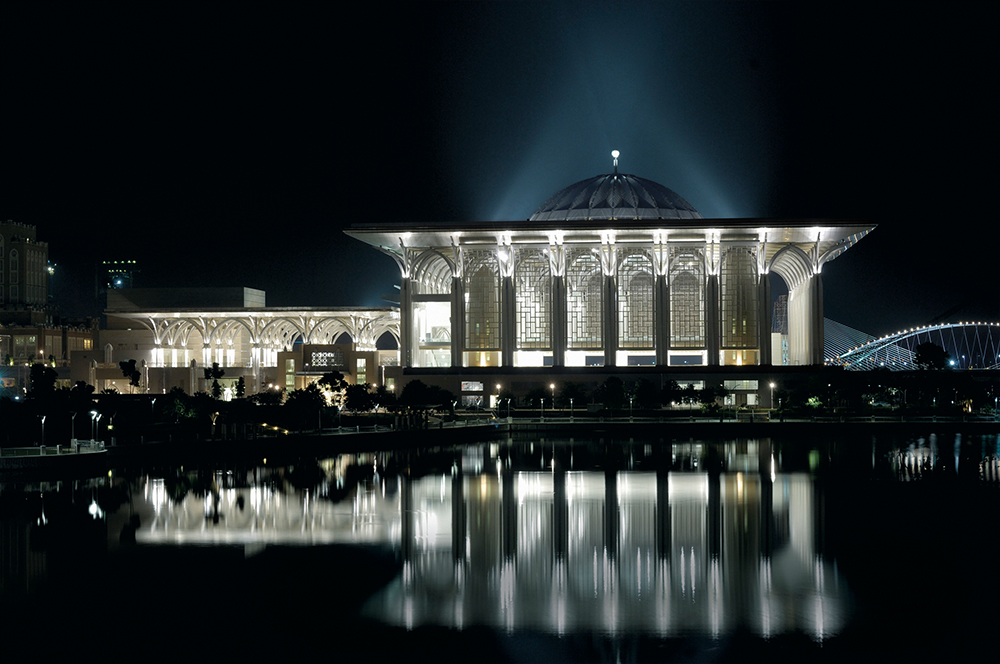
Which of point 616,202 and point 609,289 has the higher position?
point 616,202

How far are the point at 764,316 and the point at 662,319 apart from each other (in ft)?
22.2

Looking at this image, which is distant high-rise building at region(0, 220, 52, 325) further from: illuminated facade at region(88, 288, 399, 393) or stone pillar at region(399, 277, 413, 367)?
stone pillar at region(399, 277, 413, 367)

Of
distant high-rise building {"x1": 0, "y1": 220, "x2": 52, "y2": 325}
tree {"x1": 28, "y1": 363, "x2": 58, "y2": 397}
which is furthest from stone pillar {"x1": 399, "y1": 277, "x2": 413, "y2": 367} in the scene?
distant high-rise building {"x1": 0, "y1": 220, "x2": 52, "y2": 325}

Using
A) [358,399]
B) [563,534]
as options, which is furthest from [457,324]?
[563,534]

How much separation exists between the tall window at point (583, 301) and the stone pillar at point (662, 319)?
4157 millimetres

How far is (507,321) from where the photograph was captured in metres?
74.4

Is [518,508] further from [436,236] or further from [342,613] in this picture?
[436,236]

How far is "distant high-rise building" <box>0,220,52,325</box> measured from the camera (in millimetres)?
120250

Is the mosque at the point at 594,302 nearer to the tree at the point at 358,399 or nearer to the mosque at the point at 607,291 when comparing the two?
the mosque at the point at 607,291

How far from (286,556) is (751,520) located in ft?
41.7

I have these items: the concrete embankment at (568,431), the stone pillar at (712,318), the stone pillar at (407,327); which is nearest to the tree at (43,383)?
the concrete embankment at (568,431)

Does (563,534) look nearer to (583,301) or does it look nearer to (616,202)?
(583,301)

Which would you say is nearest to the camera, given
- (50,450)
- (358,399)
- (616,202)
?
(50,450)

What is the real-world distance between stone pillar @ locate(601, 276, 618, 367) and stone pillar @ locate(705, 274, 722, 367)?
6.07 m
